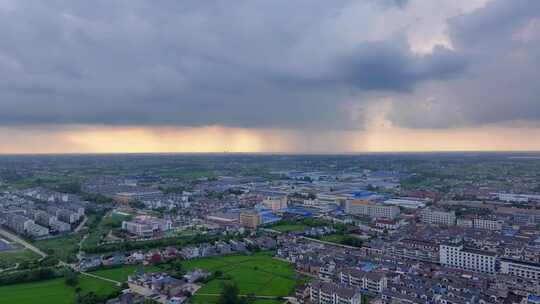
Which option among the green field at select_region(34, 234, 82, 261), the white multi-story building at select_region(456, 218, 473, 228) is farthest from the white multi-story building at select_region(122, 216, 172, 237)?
the white multi-story building at select_region(456, 218, 473, 228)

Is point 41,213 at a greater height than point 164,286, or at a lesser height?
greater

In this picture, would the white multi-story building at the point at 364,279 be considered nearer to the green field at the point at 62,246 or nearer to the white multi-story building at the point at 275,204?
the green field at the point at 62,246

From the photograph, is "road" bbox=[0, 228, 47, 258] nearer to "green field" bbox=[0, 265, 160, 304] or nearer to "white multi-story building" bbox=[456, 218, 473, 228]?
"green field" bbox=[0, 265, 160, 304]

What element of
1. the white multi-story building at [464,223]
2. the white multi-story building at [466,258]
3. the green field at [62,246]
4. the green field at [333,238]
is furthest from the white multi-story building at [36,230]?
the white multi-story building at [464,223]

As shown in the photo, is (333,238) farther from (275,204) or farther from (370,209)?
(275,204)

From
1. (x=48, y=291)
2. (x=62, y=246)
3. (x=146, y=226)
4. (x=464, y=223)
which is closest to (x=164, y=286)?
(x=48, y=291)

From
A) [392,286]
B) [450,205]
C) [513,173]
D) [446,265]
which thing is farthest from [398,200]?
[513,173]
